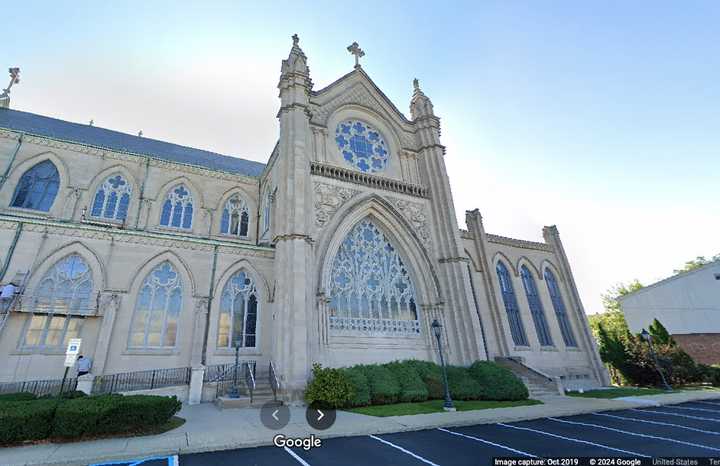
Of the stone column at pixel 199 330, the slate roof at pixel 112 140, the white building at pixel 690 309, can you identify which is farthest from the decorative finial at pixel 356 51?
the white building at pixel 690 309

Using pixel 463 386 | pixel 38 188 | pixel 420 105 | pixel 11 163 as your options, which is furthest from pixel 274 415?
pixel 420 105

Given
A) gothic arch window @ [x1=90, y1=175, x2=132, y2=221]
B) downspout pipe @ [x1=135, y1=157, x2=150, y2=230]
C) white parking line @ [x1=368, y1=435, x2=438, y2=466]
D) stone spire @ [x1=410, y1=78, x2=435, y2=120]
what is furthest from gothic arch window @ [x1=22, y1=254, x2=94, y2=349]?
stone spire @ [x1=410, y1=78, x2=435, y2=120]

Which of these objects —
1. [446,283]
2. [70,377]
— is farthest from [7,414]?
[446,283]

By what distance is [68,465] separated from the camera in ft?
19.4

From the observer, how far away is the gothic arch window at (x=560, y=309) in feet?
84.0

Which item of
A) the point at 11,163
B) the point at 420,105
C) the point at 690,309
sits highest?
the point at 420,105

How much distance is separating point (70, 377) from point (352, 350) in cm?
1155

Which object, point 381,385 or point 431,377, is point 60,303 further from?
point 431,377

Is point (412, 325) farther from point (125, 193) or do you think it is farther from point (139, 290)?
point (125, 193)

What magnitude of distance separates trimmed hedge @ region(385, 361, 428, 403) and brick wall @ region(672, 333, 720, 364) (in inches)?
1024

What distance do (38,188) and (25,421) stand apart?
17286 mm

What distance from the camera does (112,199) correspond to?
20.1 m

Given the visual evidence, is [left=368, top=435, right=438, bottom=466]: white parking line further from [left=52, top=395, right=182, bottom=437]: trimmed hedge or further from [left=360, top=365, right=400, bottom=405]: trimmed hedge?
[left=52, top=395, right=182, bottom=437]: trimmed hedge

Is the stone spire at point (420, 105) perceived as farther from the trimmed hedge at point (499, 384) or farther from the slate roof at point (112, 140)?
the trimmed hedge at point (499, 384)
